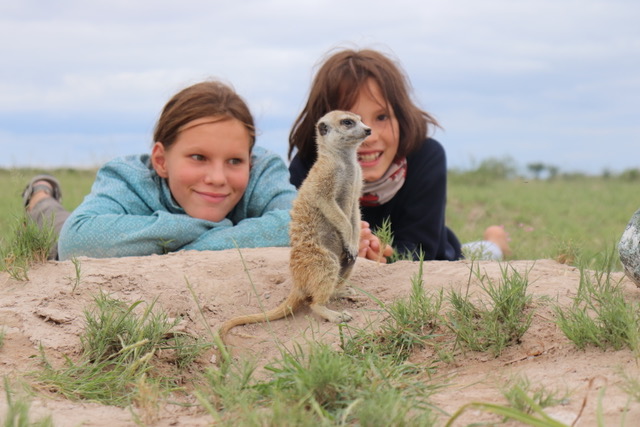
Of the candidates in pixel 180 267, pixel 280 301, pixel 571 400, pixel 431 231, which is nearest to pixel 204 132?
pixel 180 267

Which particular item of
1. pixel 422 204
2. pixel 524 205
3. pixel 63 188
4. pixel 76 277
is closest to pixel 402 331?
pixel 76 277

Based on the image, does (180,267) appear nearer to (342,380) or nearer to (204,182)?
(204,182)

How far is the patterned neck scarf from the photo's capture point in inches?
206

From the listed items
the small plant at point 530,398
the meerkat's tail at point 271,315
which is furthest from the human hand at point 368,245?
the small plant at point 530,398

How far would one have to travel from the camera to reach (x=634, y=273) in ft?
9.29

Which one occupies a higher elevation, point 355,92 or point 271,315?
point 355,92

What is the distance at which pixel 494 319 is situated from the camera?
258cm

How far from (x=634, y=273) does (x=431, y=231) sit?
263 centimetres

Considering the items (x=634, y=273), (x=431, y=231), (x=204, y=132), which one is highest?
(x=204, y=132)

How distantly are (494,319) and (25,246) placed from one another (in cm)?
240

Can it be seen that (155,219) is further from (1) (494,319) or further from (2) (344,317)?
(1) (494,319)

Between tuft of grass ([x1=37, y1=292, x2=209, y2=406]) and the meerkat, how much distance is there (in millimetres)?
260

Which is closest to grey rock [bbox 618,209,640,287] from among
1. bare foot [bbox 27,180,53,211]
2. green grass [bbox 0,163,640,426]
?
green grass [bbox 0,163,640,426]

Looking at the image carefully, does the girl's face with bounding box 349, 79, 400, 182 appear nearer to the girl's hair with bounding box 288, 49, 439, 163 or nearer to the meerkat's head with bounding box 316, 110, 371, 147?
the girl's hair with bounding box 288, 49, 439, 163
